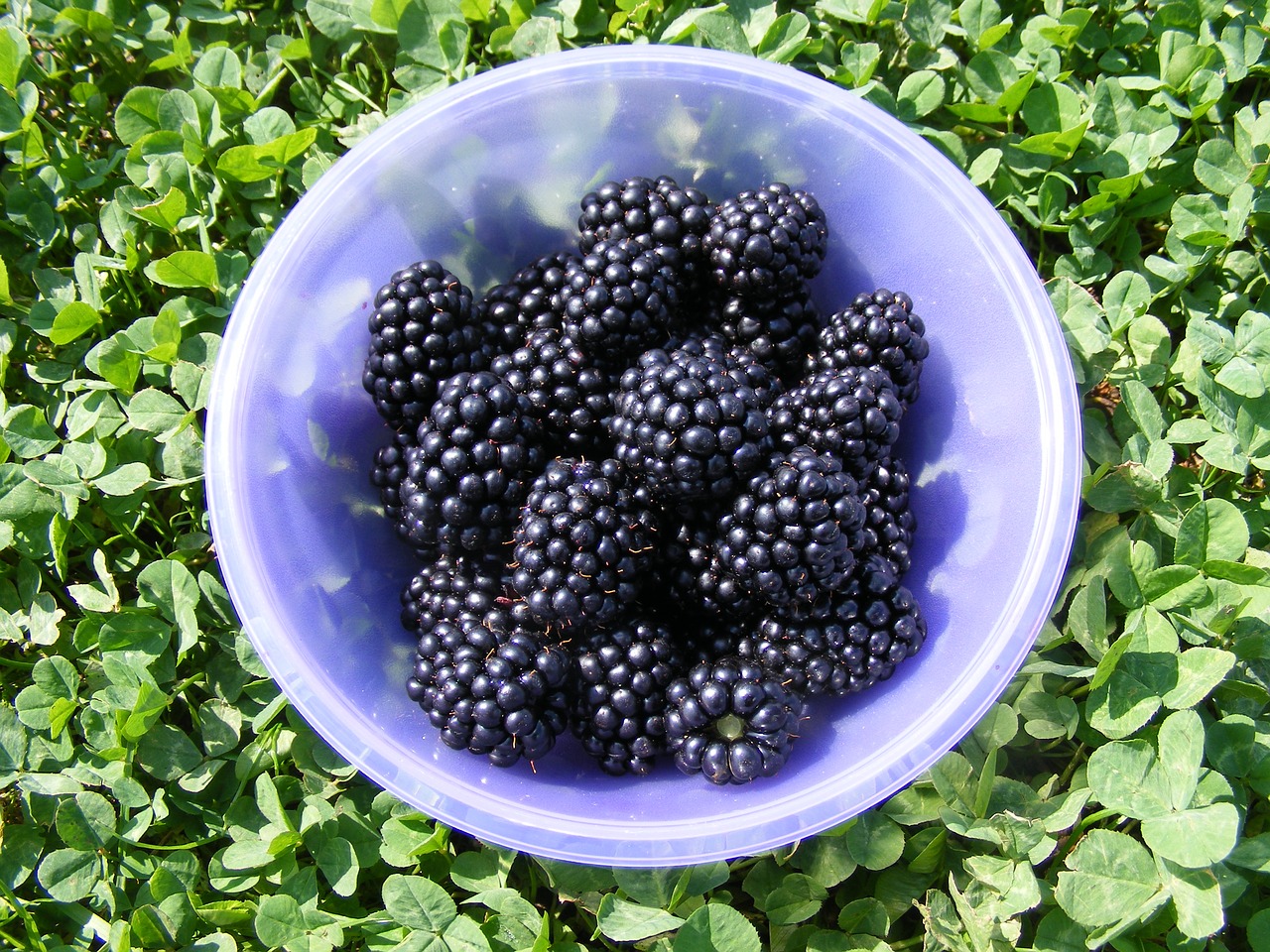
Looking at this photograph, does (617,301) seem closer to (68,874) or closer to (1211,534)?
(1211,534)

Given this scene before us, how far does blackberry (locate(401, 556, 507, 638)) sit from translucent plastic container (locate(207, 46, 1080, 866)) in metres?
0.12

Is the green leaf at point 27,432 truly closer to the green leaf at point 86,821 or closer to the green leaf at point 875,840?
the green leaf at point 86,821

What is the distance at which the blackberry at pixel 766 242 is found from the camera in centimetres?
244

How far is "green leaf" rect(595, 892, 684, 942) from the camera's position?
228 centimetres

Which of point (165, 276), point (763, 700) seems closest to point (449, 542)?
point (763, 700)

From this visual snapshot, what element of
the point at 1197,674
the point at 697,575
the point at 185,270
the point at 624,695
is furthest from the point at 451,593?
the point at 1197,674

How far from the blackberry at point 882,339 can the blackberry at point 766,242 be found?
191 millimetres

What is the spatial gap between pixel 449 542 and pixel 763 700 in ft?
2.91

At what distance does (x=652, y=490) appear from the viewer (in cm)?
232

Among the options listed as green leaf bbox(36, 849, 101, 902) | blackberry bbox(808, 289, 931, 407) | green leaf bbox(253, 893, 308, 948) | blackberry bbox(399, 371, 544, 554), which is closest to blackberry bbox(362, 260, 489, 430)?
blackberry bbox(399, 371, 544, 554)

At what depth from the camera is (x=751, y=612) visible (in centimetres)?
242

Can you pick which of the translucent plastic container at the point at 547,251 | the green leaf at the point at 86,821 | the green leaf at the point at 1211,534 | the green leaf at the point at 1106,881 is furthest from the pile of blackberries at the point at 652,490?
the green leaf at the point at 86,821

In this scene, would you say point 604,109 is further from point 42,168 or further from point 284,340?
point 42,168

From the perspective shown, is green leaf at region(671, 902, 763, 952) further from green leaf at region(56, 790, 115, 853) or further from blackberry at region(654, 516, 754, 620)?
green leaf at region(56, 790, 115, 853)
